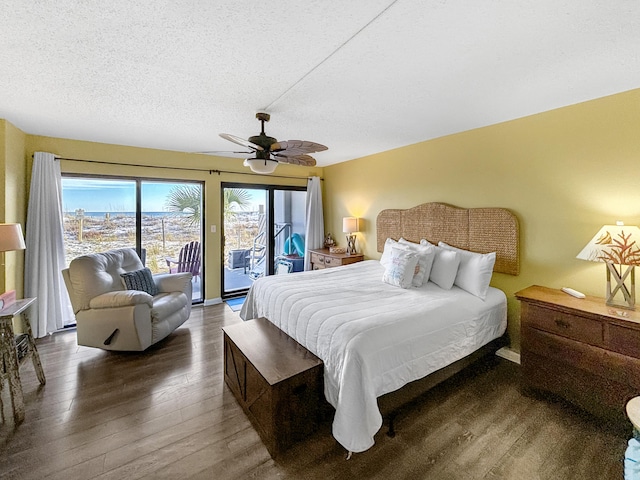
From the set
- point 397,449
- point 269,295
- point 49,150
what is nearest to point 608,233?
point 397,449

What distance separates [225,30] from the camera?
1.47m

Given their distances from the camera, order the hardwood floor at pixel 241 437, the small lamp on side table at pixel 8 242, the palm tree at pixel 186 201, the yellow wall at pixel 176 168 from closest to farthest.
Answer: the hardwood floor at pixel 241 437 → the small lamp on side table at pixel 8 242 → the yellow wall at pixel 176 168 → the palm tree at pixel 186 201

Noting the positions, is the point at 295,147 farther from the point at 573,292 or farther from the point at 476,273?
the point at 573,292

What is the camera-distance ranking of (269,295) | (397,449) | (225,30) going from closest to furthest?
(225,30), (397,449), (269,295)

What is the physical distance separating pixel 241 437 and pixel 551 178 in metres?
3.38

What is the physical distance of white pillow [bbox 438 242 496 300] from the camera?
102 inches

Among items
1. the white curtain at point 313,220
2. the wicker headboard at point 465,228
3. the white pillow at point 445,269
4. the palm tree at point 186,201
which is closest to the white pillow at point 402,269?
the white pillow at point 445,269

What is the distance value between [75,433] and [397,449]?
2.14 meters

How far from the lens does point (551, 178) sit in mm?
2555

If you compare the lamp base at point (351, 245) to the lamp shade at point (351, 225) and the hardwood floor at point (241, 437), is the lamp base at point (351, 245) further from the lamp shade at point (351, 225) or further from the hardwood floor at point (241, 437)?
the hardwood floor at point (241, 437)

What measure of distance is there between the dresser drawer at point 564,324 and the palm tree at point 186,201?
446cm

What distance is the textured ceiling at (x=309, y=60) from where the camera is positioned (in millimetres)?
1344

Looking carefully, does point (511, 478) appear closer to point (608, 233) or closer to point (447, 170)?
point (608, 233)

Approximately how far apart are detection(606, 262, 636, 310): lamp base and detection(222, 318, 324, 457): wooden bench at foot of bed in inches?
88.7
